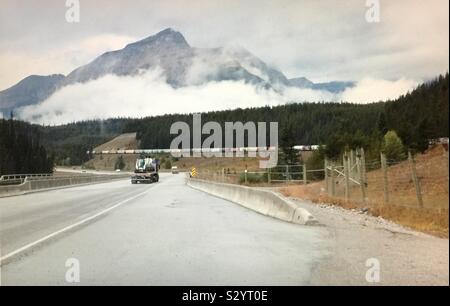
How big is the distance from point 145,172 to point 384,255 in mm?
59212

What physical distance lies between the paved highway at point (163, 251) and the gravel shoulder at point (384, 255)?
12.7 inches

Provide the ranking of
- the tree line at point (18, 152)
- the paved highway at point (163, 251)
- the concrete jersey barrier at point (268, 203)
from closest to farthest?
the paved highway at point (163, 251) → the concrete jersey barrier at point (268, 203) → the tree line at point (18, 152)

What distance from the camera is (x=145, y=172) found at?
67000 mm

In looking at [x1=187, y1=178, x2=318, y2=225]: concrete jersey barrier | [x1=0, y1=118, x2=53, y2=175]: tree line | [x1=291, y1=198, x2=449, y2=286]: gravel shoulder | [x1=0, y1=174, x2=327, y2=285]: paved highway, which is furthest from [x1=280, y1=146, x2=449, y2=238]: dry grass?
[x1=0, y1=118, x2=53, y2=175]: tree line

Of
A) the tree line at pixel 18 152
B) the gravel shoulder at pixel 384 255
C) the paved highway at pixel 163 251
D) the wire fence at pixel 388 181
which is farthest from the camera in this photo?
the tree line at pixel 18 152

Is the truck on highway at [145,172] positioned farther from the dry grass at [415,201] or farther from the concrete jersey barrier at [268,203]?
the concrete jersey barrier at [268,203]

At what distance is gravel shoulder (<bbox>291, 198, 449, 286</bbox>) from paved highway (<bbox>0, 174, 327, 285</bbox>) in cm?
32

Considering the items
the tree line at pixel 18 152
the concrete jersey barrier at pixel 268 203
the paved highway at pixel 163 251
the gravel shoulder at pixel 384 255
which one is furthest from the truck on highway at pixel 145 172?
the gravel shoulder at pixel 384 255

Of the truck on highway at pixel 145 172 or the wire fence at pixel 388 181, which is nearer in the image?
the wire fence at pixel 388 181

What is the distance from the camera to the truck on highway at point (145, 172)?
66.0 metres

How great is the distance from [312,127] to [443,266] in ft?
399

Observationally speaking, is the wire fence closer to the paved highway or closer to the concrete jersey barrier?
the concrete jersey barrier
